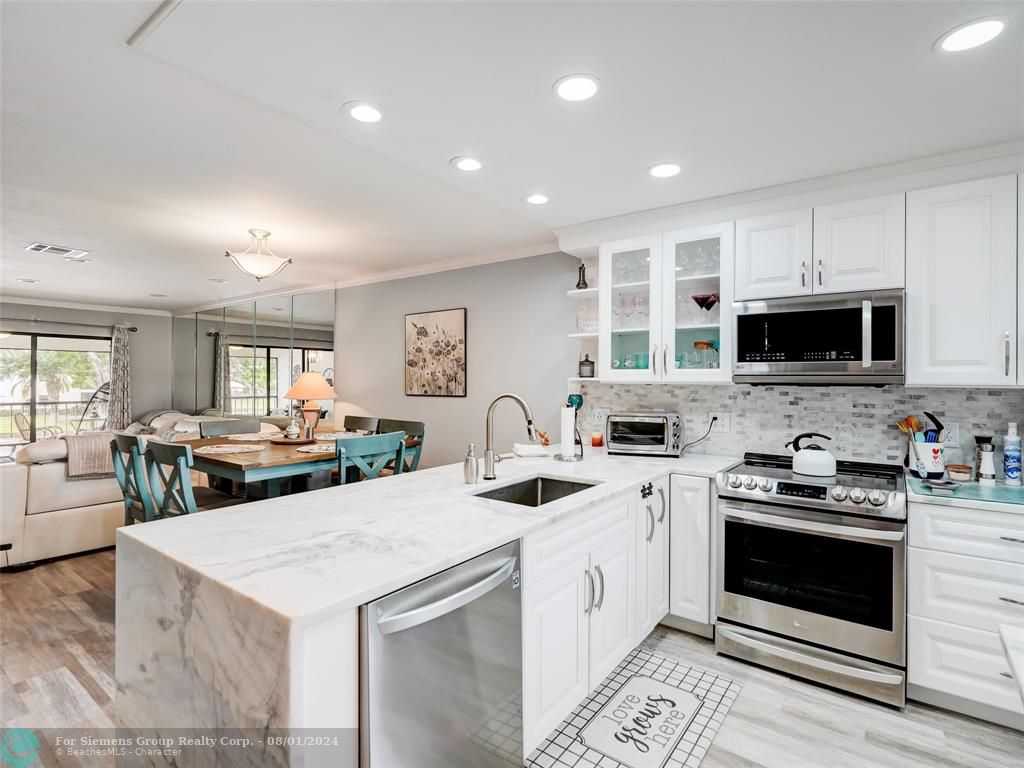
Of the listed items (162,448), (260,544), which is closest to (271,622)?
(260,544)

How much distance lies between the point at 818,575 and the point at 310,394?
3.56 metres

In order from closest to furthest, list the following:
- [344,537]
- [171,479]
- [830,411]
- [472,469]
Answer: [344,537], [472,469], [171,479], [830,411]

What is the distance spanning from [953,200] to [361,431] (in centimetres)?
425

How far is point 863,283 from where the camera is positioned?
8.29 ft

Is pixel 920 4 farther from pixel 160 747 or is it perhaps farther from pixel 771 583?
pixel 160 747

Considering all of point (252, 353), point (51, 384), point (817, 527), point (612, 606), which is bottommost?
point (612, 606)

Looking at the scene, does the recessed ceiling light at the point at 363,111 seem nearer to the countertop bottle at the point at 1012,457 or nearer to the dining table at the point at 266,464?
the dining table at the point at 266,464

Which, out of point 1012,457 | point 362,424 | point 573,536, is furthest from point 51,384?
point 1012,457

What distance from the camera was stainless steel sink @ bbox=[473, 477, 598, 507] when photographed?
2.41 metres

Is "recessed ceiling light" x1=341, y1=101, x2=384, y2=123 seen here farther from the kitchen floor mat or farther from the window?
the window

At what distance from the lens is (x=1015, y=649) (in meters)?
0.96

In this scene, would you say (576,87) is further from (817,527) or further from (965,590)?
(965,590)

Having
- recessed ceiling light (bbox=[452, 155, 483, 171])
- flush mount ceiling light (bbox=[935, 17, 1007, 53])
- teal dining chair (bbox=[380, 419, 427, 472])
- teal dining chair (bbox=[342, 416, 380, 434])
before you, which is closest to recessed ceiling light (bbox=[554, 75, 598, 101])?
Result: recessed ceiling light (bbox=[452, 155, 483, 171])

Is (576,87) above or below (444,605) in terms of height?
above
